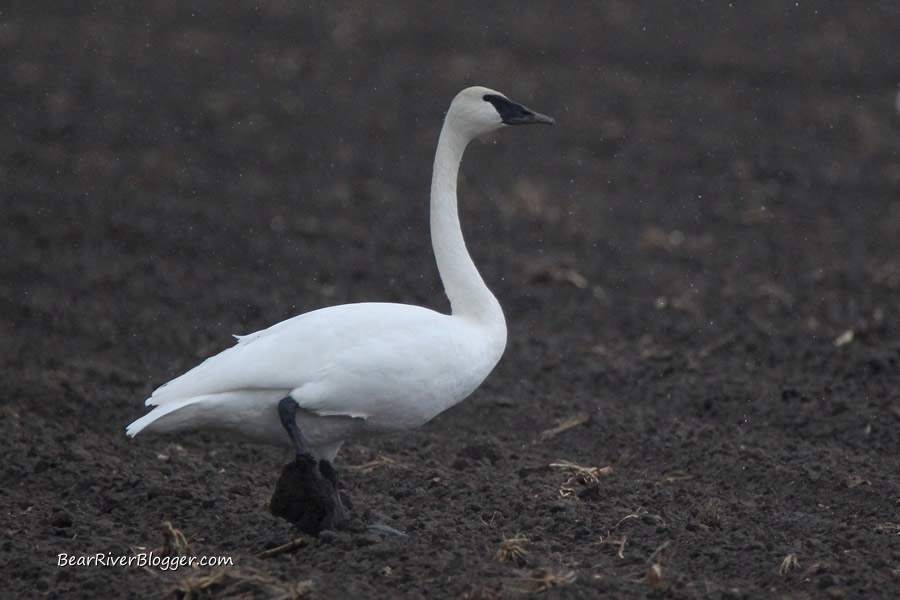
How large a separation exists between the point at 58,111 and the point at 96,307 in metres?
6.24

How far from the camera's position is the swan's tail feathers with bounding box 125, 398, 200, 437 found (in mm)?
5395

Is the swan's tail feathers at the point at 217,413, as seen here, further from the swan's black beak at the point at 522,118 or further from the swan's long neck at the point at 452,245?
the swan's black beak at the point at 522,118

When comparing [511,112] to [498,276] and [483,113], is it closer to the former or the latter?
[483,113]

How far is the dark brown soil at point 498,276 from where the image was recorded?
5.59 meters

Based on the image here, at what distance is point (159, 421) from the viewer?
546cm

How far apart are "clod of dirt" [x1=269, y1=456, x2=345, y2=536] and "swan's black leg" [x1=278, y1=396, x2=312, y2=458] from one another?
0.14 ft

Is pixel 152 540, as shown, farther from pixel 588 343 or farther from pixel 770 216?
pixel 770 216

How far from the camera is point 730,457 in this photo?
23.3 ft

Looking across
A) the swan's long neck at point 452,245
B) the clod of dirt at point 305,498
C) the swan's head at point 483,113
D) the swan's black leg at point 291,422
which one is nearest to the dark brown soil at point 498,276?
the clod of dirt at point 305,498

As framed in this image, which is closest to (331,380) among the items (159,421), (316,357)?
(316,357)

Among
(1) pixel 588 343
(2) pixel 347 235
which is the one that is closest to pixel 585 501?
(1) pixel 588 343

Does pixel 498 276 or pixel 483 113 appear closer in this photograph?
pixel 483 113

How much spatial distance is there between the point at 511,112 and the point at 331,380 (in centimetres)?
185

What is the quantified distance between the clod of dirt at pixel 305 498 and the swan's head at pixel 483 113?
6.72 feet
